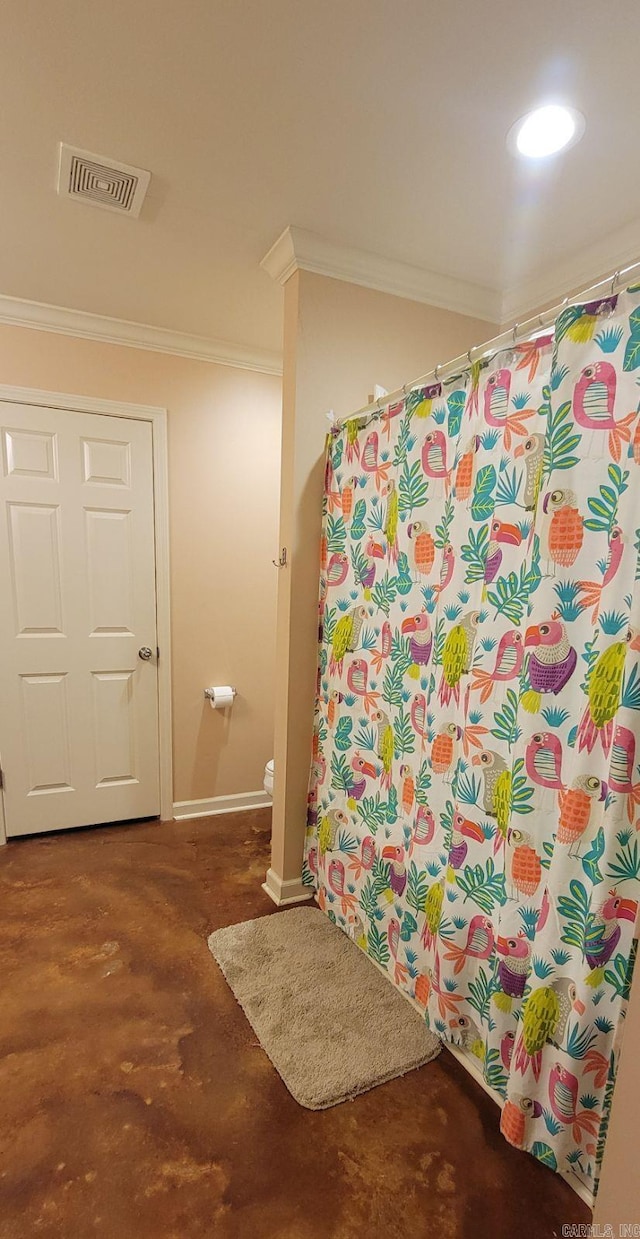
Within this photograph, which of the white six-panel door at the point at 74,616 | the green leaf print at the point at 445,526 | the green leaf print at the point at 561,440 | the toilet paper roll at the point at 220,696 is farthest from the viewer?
the toilet paper roll at the point at 220,696

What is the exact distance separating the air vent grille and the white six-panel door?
99cm

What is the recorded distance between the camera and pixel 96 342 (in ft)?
8.06

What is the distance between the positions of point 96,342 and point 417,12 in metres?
1.87

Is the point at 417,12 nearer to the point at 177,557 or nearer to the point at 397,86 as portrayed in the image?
the point at 397,86

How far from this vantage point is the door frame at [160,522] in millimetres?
2392

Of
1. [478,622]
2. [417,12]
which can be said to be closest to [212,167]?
[417,12]

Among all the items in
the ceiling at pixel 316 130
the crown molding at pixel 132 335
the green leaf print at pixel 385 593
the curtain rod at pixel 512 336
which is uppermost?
the ceiling at pixel 316 130

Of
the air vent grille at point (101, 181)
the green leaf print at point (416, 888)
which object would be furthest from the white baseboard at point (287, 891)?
the air vent grille at point (101, 181)

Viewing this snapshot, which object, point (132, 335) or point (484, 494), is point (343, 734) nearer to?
point (484, 494)

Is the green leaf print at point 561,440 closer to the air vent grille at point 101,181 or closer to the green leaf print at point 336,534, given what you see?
the green leaf print at point 336,534

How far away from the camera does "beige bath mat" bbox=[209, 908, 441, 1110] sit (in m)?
1.42

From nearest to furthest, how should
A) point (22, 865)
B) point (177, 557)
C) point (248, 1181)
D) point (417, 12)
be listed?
point (417, 12)
point (248, 1181)
point (22, 865)
point (177, 557)

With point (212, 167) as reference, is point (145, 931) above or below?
below

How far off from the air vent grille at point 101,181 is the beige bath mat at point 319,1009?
96.8 inches
